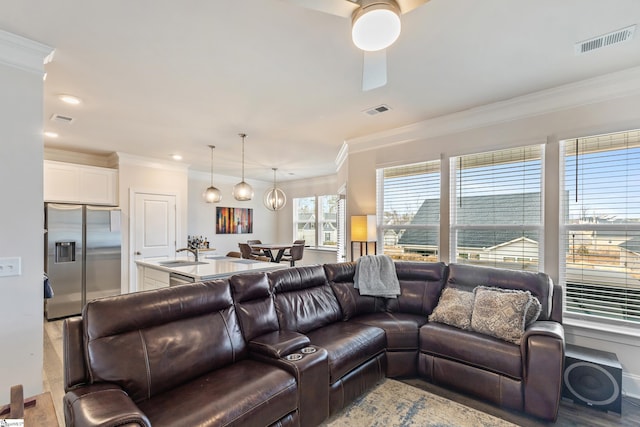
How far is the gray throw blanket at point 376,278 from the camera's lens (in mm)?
3328

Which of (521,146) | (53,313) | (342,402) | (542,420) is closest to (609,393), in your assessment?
(542,420)

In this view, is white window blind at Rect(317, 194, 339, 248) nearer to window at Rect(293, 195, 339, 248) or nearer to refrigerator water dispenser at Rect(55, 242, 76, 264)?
window at Rect(293, 195, 339, 248)

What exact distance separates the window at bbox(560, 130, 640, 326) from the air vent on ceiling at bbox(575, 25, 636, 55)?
0.95 metres

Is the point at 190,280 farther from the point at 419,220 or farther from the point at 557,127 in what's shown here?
the point at 557,127

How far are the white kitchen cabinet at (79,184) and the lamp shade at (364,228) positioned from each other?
4172mm

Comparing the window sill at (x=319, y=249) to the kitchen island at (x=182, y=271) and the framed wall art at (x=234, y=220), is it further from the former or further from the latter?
the kitchen island at (x=182, y=271)

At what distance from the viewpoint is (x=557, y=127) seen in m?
2.95

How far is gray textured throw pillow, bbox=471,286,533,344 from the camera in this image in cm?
243

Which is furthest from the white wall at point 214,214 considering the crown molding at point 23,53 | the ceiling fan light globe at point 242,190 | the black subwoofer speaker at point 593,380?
the black subwoofer speaker at point 593,380

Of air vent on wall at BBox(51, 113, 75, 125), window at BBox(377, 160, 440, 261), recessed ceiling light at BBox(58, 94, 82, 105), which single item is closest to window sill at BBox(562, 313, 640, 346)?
window at BBox(377, 160, 440, 261)

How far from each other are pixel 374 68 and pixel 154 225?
5.24 m

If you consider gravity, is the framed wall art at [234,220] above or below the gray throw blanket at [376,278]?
above

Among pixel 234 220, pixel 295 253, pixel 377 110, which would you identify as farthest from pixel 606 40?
pixel 234 220

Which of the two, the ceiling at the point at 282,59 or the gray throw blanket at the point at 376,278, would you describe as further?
the gray throw blanket at the point at 376,278
